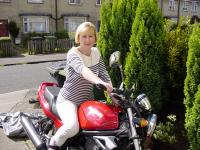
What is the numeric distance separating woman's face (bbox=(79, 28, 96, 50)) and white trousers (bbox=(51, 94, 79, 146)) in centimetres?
74

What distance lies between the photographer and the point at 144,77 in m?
5.07

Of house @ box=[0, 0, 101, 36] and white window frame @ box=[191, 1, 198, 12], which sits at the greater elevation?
white window frame @ box=[191, 1, 198, 12]

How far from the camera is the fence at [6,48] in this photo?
22047 mm

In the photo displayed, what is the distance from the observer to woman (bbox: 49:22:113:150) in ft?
12.5

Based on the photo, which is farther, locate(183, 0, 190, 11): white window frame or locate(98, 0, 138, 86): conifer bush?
locate(183, 0, 190, 11): white window frame

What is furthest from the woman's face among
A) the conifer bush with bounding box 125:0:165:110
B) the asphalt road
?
the asphalt road

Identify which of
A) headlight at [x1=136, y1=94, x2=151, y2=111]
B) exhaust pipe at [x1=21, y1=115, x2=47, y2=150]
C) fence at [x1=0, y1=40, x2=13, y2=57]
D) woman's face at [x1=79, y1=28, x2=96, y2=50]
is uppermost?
woman's face at [x1=79, y1=28, x2=96, y2=50]

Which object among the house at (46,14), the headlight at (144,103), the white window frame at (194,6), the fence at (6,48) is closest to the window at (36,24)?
the house at (46,14)

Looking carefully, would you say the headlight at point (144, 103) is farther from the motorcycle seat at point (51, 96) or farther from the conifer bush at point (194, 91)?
the motorcycle seat at point (51, 96)

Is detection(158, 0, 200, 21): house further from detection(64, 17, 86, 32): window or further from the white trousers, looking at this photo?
the white trousers

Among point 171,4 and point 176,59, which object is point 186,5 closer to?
point 171,4

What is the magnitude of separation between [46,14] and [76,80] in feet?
93.1

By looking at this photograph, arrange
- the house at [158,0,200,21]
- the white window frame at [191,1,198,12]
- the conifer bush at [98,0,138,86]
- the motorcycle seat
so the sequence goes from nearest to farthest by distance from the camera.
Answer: the motorcycle seat → the conifer bush at [98,0,138,86] → the house at [158,0,200,21] → the white window frame at [191,1,198,12]

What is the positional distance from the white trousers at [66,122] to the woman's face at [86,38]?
29.0 inches
